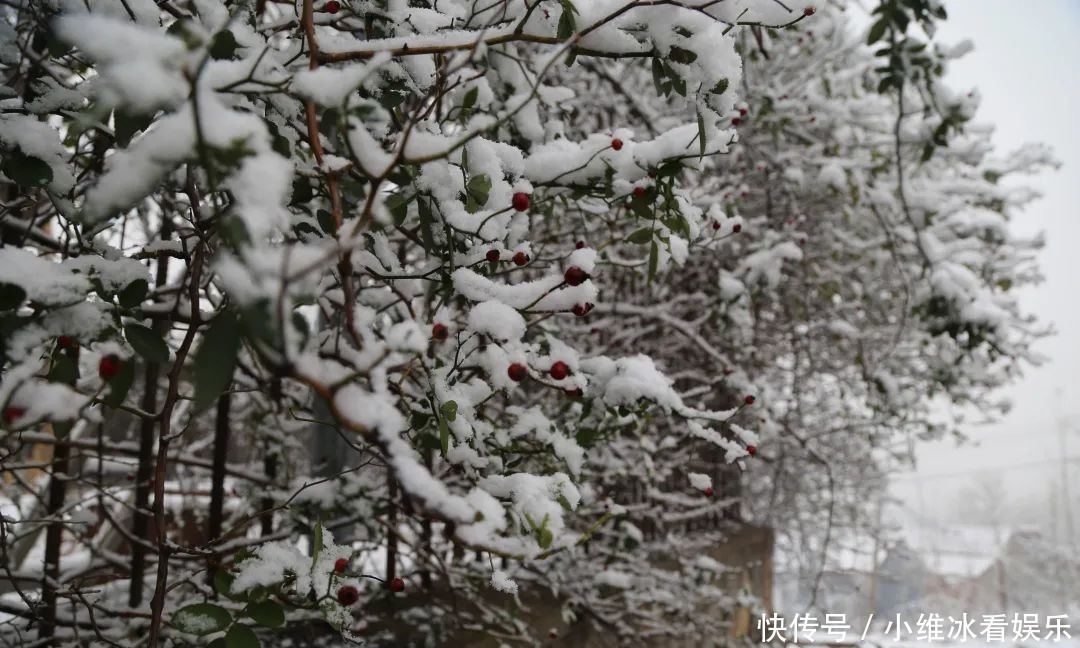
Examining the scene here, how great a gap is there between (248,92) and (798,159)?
9.08 ft

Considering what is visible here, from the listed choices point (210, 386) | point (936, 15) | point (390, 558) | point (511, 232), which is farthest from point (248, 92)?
point (936, 15)

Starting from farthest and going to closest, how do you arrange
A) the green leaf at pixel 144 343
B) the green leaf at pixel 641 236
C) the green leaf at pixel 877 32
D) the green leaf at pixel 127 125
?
the green leaf at pixel 877 32
the green leaf at pixel 641 236
the green leaf at pixel 144 343
the green leaf at pixel 127 125

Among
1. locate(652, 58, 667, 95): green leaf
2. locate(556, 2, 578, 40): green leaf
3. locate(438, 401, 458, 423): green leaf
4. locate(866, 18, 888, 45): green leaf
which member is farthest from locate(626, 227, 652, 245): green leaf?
locate(866, 18, 888, 45): green leaf

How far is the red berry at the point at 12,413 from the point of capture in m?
0.53

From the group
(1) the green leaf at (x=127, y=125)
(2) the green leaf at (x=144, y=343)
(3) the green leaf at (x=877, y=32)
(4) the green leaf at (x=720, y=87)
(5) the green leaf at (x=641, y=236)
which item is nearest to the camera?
(1) the green leaf at (x=127, y=125)

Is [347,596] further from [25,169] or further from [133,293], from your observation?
[25,169]

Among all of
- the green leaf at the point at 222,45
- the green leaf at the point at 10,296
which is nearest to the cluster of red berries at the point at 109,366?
the green leaf at the point at 10,296

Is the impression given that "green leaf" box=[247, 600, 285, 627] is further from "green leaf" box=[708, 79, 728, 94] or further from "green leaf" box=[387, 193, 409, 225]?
"green leaf" box=[708, 79, 728, 94]

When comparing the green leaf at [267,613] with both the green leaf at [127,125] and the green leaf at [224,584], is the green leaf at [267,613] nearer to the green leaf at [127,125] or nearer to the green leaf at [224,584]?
the green leaf at [224,584]

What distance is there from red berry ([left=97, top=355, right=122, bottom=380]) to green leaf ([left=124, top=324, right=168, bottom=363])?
0.41 ft

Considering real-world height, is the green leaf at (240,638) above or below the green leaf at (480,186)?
below

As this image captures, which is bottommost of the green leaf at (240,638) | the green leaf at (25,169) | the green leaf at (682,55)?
the green leaf at (240,638)

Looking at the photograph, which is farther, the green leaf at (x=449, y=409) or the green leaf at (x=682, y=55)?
the green leaf at (x=682, y=55)

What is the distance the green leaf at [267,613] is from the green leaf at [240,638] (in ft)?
0.10
